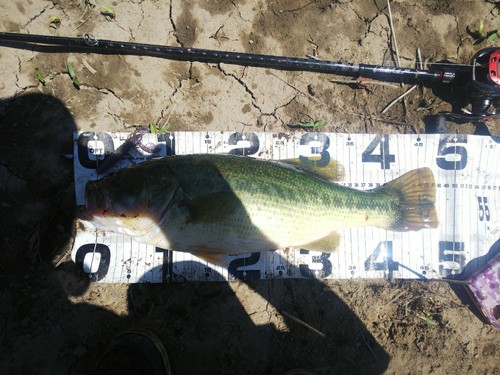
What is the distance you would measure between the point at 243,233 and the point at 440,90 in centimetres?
331

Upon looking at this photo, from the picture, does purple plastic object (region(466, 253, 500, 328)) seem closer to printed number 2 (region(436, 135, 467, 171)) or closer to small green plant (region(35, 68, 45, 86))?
printed number 2 (region(436, 135, 467, 171))

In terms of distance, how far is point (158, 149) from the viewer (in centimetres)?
393

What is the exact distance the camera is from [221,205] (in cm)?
304

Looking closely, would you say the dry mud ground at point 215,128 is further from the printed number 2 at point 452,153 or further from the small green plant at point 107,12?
the printed number 2 at point 452,153

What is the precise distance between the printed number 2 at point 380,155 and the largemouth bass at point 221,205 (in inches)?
29.9

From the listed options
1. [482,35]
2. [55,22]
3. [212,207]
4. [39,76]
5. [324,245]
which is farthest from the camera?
[482,35]

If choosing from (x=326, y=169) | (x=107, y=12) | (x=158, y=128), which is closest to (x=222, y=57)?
(x=158, y=128)

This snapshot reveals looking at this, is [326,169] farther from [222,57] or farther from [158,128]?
[158,128]

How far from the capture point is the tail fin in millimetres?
3730

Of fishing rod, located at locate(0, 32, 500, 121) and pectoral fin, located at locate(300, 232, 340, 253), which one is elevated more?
fishing rod, located at locate(0, 32, 500, 121)

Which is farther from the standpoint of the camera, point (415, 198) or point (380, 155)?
point (380, 155)

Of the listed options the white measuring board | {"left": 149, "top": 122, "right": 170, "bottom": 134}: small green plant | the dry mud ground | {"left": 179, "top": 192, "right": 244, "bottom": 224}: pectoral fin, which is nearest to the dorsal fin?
the white measuring board

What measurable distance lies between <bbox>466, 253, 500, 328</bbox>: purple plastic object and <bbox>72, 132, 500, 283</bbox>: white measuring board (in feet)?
0.45

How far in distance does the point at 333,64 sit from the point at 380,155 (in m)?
1.27
